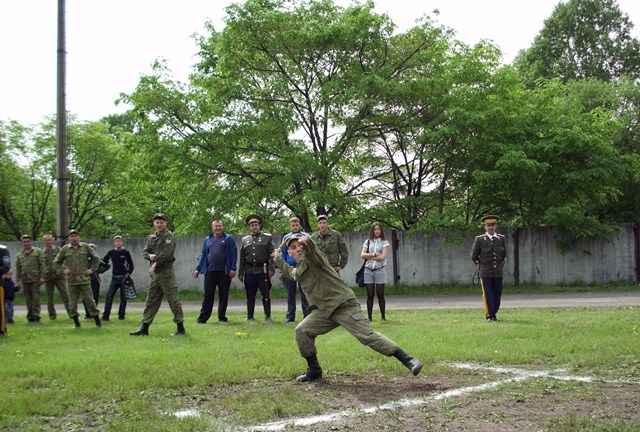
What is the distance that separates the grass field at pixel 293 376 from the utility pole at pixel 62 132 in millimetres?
2395

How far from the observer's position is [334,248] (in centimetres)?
1207

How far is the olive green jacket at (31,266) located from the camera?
584 inches

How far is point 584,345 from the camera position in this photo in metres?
8.66

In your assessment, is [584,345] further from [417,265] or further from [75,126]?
[75,126]

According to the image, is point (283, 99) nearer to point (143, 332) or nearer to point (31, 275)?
point (31, 275)

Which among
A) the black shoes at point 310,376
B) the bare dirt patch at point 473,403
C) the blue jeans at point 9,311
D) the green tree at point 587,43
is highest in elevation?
→ the green tree at point 587,43

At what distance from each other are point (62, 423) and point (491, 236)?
9.08m

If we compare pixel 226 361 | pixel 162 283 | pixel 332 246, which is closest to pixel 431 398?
pixel 226 361

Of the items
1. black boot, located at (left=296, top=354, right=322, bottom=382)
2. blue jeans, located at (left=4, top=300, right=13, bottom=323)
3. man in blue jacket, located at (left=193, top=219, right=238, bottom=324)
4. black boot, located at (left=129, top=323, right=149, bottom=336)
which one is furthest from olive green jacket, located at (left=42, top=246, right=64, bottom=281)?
black boot, located at (left=296, top=354, right=322, bottom=382)

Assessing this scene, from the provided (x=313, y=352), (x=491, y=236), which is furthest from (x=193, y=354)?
(x=491, y=236)

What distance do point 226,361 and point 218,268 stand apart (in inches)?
219

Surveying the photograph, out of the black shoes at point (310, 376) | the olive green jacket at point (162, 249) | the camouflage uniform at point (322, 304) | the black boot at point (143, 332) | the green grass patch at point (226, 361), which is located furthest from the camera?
the olive green jacket at point (162, 249)

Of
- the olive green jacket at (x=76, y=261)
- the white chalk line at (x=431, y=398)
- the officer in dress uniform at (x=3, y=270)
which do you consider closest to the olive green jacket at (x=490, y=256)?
the white chalk line at (x=431, y=398)

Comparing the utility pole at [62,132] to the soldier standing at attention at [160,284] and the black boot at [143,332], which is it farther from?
the black boot at [143,332]
